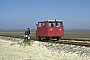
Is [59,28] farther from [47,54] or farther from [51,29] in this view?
[47,54]

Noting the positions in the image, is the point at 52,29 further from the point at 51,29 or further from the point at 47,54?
the point at 47,54

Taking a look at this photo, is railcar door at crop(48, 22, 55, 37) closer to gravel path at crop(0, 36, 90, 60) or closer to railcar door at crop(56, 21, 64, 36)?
railcar door at crop(56, 21, 64, 36)

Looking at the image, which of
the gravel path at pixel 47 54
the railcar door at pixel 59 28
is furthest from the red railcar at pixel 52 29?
the gravel path at pixel 47 54

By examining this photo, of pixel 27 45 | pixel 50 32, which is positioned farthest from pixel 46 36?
pixel 27 45

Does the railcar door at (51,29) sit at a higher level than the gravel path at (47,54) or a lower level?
higher

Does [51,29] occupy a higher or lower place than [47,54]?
higher

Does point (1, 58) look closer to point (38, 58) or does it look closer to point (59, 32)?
point (38, 58)

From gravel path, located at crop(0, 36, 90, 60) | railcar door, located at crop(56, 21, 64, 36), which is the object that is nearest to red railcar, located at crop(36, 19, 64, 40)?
railcar door, located at crop(56, 21, 64, 36)

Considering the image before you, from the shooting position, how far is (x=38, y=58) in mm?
13367

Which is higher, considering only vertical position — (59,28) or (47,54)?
(59,28)

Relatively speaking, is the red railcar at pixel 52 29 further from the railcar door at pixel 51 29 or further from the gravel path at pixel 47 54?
the gravel path at pixel 47 54

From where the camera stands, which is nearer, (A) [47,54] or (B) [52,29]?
(A) [47,54]

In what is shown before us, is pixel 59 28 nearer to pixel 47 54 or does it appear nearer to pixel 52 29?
pixel 52 29

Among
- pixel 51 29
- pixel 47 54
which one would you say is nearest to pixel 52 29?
pixel 51 29
